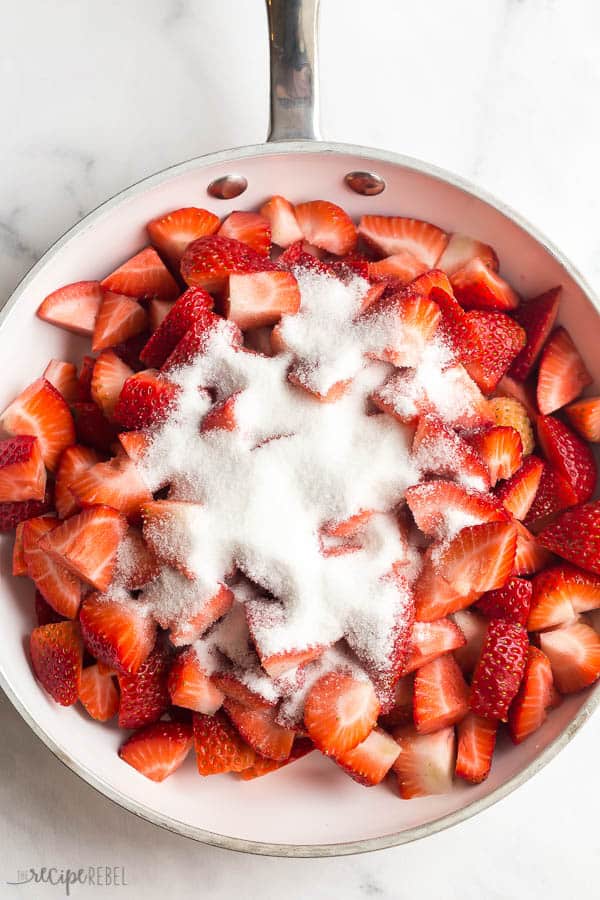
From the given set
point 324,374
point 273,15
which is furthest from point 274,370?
point 273,15

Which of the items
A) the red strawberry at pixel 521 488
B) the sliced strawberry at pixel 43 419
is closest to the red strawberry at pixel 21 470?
the sliced strawberry at pixel 43 419

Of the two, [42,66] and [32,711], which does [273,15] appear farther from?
[32,711]

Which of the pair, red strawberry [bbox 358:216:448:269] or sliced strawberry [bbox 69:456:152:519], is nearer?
sliced strawberry [bbox 69:456:152:519]

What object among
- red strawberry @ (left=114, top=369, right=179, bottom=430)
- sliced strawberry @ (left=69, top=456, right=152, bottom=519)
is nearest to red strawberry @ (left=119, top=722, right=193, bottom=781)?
sliced strawberry @ (left=69, top=456, right=152, bottom=519)

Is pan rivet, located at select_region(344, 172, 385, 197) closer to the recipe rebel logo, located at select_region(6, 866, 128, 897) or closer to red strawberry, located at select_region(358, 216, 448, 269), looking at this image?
red strawberry, located at select_region(358, 216, 448, 269)

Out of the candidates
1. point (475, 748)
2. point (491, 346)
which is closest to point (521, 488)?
point (491, 346)
